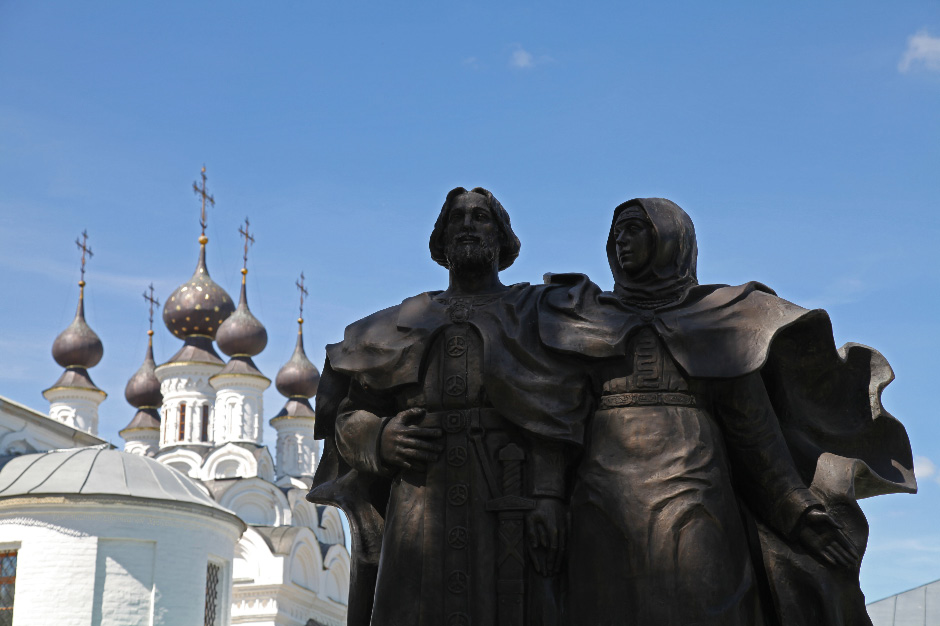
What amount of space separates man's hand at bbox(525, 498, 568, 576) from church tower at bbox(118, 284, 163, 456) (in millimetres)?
50599

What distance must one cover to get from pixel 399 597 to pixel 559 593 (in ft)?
1.73

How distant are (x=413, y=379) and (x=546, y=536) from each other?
73 centimetres

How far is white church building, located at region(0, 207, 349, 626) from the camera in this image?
82.2 ft

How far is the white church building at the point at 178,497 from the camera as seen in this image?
25.1m

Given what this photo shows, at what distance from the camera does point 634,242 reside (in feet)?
14.1

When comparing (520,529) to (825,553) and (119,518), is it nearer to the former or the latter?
(825,553)

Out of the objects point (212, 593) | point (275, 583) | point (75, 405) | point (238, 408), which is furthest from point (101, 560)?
point (75, 405)

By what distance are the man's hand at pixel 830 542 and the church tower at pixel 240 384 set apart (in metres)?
43.4

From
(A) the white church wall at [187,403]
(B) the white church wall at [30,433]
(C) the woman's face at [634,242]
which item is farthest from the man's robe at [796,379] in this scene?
(A) the white church wall at [187,403]

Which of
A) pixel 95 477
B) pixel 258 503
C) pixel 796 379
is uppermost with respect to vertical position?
pixel 258 503

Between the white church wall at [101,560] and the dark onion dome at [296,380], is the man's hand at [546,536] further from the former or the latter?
the dark onion dome at [296,380]

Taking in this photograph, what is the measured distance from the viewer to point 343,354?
453 centimetres

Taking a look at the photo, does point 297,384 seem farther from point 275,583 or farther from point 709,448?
point 709,448

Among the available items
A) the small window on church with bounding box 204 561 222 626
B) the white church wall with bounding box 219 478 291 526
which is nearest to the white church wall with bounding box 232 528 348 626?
the white church wall with bounding box 219 478 291 526
